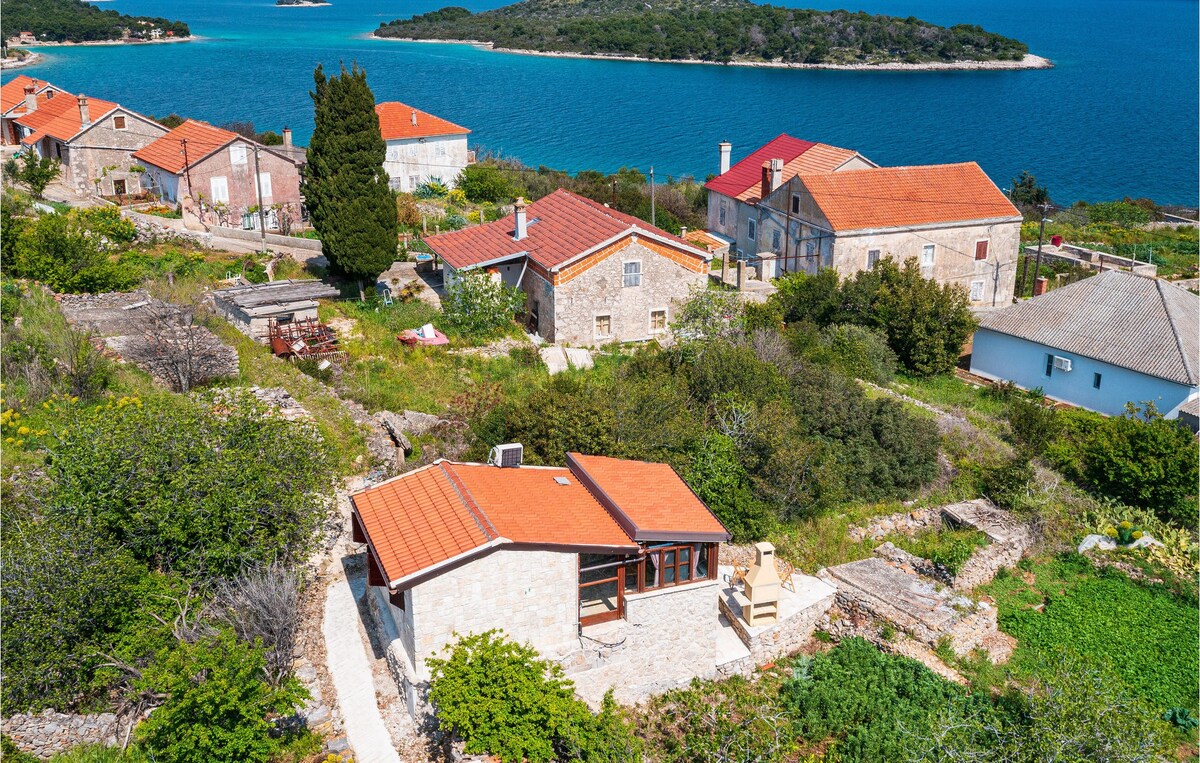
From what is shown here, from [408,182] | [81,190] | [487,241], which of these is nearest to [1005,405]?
[487,241]

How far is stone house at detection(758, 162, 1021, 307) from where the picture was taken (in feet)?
137

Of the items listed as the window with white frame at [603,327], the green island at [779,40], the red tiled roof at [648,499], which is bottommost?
the window with white frame at [603,327]

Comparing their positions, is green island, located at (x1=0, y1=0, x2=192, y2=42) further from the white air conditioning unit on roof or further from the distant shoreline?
the white air conditioning unit on roof

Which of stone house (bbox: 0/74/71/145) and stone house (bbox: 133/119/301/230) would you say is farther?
stone house (bbox: 0/74/71/145)

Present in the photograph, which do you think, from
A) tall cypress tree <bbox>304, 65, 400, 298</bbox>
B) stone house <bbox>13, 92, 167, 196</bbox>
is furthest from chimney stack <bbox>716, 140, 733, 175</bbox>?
stone house <bbox>13, 92, 167, 196</bbox>

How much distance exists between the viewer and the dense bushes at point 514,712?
1525 cm

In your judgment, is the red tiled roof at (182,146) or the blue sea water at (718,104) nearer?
the red tiled roof at (182,146)

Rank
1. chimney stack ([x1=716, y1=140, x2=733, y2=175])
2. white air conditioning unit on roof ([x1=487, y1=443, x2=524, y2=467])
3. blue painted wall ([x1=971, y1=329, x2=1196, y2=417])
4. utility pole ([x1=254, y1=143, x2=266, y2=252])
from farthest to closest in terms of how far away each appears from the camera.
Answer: chimney stack ([x1=716, y1=140, x2=733, y2=175]), utility pole ([x1=254, y1=143, x2=266, y2=252]), blue painted wall ([x1=971, y1=329, x2=1196, y2=417]), white air conditioning unit on roof ([x1=487, y1=443, x2=524, y2=467])

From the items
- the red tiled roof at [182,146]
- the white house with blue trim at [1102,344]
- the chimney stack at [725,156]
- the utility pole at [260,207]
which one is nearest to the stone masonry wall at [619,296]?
the white house with blue trim at [1102,344]

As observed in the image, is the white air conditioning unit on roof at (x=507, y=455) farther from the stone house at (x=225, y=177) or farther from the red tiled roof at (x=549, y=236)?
the stone house at (x=225, y=177)

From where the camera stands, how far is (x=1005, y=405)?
111 ft

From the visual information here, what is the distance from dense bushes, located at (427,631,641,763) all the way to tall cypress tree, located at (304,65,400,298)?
2208 cm

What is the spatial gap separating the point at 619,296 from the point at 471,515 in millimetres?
18653

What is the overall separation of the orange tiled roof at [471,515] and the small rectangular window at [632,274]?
15890mm
